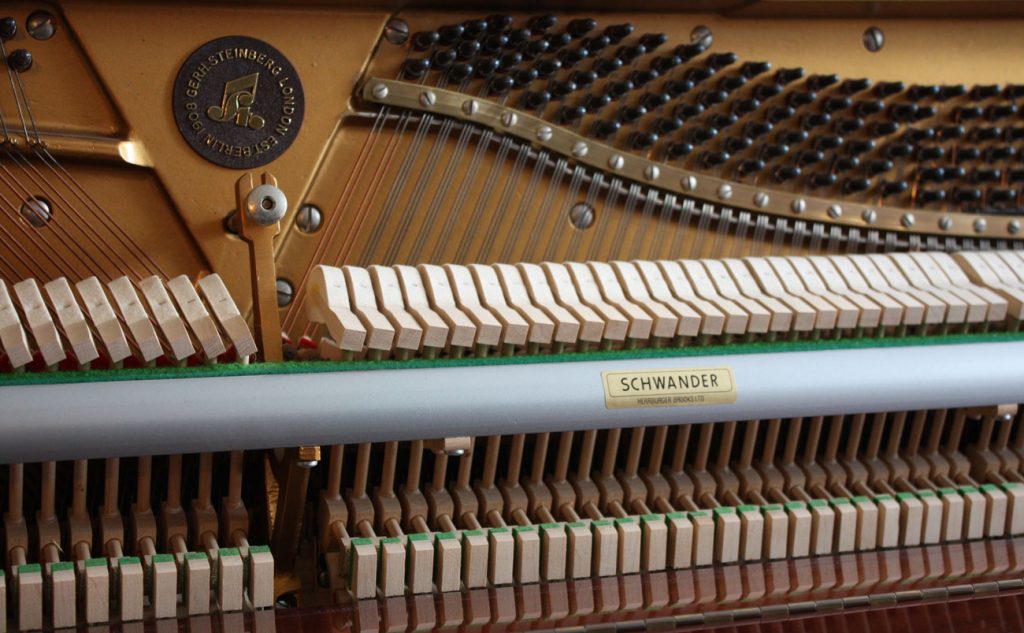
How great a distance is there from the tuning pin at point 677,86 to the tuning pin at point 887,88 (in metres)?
0.53

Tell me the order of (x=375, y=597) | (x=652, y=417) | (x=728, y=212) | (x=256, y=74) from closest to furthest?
(x=375, y=597) → (x=652, y=417) → (x=256, y=74) → (x=728, y=212)

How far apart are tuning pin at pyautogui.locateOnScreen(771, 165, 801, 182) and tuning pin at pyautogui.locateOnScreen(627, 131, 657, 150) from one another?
0.35 metres

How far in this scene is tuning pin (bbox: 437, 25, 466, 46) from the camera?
8.81 ft

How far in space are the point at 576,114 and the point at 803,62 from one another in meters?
0.65

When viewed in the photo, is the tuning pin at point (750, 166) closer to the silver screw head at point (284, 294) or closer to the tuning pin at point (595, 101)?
the tuning pin at point (595, 101)

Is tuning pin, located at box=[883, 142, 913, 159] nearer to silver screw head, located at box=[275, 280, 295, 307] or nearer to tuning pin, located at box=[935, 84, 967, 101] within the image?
tuning pin, located at box=[935, 84, 967, 101]

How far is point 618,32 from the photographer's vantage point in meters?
2.79

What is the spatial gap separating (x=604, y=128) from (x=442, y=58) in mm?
420

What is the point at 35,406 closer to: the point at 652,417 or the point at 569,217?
the point at 652,417

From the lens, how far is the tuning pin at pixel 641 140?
2.86 meters

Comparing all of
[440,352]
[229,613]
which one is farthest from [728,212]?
[229,613]

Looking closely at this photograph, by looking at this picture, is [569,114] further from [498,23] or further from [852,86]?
[852,86]

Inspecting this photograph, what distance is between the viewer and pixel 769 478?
2.69m

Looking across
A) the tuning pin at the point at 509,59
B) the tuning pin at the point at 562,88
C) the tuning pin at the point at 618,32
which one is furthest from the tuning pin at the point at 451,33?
the tuning pin at the point at 618,32
